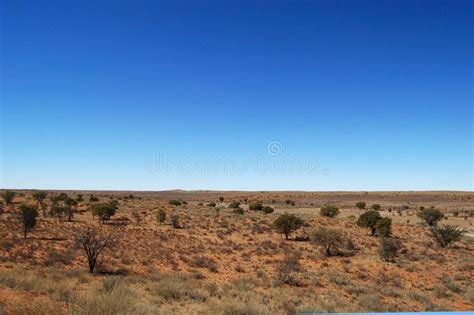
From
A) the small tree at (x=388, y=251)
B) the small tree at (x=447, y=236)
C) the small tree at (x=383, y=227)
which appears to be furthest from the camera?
the small tree at (x=383, y=227)

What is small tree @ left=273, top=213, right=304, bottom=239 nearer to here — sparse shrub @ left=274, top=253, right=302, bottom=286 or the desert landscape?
the desert landscape

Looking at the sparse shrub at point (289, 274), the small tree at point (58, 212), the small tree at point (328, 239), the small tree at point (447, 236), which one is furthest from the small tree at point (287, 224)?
the small tree at point (58, 212)

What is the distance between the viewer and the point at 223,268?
21.8 meters

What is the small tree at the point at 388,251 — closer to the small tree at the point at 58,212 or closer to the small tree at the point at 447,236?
the small tree at the point at 447,236

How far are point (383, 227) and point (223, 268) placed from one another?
18971mm

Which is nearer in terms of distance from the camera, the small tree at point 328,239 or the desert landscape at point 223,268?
the desert landscape at point 223,268

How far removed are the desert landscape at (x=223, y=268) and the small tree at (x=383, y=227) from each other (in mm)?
85

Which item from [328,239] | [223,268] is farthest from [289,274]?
[328,239]

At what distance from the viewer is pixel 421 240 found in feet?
110

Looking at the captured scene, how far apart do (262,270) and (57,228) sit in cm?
1940

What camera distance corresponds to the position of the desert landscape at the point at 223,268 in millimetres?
12719

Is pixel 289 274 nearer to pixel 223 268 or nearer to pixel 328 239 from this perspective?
pixel 223 268

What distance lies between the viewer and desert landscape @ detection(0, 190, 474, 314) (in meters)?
12.7

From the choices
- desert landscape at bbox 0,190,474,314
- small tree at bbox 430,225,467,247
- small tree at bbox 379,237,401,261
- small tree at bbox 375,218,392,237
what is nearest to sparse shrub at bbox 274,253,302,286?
desert landscape at bbox 0,190,474,314
